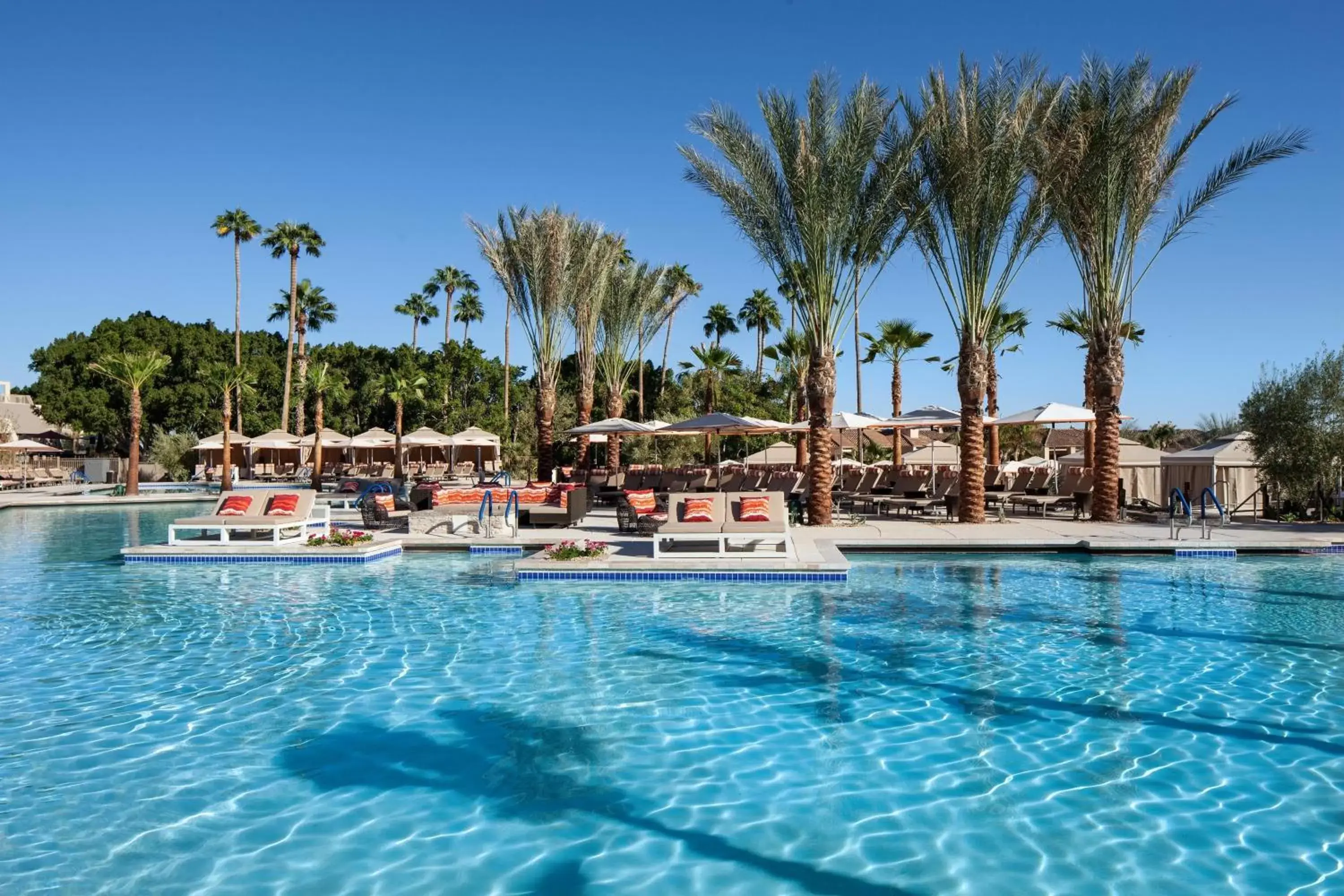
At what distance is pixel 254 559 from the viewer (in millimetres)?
13914

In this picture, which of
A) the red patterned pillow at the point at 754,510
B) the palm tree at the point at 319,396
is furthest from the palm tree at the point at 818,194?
the palm tree at the point at 319,396

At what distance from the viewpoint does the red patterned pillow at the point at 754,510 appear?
44.4 feet

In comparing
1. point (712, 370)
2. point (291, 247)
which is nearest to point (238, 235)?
point (291, 247)

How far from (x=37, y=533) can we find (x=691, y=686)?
18.4 meters

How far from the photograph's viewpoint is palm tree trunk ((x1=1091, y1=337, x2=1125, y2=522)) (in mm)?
18438

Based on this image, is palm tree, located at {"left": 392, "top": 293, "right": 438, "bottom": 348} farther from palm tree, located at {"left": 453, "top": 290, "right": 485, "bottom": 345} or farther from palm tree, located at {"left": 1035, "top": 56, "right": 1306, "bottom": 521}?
palm tree, located at {"left": 1035, "top": 56, "right": 1306, "bottom": 521}

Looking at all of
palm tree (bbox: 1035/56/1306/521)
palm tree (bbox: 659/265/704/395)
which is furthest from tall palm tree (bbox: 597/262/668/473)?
palm tree (bbox: 1035/56/1306/521)

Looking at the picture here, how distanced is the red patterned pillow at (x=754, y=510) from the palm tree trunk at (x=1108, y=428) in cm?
922

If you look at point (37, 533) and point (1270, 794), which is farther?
point (37, 533)

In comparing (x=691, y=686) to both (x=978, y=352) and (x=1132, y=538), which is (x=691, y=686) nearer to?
(x=1132, y=538)

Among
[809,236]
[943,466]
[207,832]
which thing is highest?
[809,236]

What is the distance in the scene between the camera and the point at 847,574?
1216 centimetres

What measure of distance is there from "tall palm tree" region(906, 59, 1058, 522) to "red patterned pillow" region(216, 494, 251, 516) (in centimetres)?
1410

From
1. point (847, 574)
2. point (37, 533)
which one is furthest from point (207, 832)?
point (37, 533)
